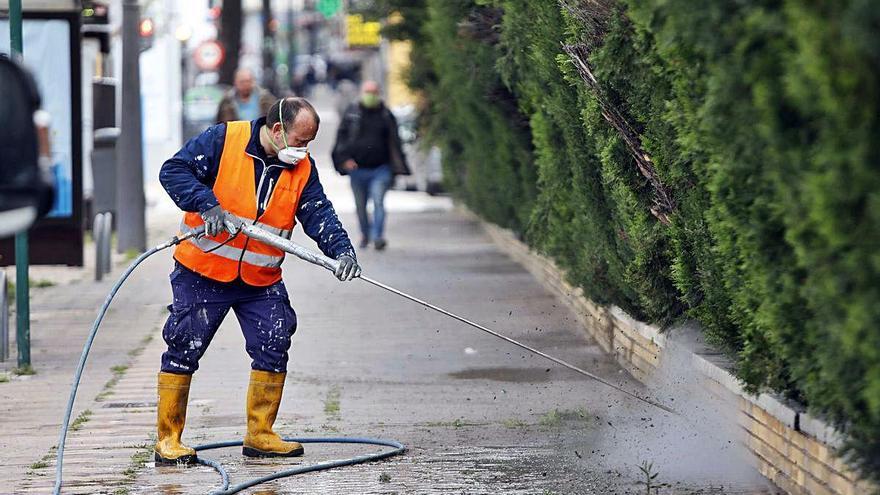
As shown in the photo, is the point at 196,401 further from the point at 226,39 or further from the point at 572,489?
the point at 226,39

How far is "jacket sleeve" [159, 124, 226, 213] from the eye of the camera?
7.43 m

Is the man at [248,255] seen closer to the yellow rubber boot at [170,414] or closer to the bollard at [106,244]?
the yellow rubber boot at [170,414]

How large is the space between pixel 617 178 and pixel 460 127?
9.49 metres

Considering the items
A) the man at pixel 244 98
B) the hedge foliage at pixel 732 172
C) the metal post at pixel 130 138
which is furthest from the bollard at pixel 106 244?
the hedge foliage at pixel 732 172

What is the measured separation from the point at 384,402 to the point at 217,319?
1834mm

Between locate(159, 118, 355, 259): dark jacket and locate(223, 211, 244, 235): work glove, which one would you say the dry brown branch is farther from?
locate(223, 211, 244, 235): work glove

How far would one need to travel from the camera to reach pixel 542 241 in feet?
41.4

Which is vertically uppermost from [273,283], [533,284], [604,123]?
[604,123]

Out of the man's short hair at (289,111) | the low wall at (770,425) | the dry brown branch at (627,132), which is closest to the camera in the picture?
the low wall at (770,425)

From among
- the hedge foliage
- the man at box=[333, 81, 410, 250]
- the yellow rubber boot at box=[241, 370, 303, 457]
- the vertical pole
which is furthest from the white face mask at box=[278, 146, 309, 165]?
the man at box=[333, 81, 410, 250]

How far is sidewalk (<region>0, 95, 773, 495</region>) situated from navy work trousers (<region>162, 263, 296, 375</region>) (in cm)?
48

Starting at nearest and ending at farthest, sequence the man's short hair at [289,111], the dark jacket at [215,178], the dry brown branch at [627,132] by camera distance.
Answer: the dark jacket at [215,178], the man's short hair at [289,111], the dry brown branch at [627,132]

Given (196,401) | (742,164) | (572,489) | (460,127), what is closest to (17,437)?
(196,401)

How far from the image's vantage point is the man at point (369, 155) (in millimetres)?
18344
